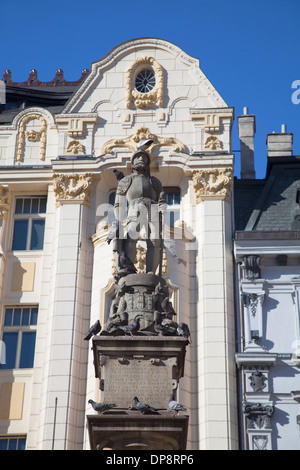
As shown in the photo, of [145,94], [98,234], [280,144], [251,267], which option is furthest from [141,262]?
[280,144]

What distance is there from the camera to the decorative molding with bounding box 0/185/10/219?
3528 cm

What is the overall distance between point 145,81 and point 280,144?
6635 millimetres

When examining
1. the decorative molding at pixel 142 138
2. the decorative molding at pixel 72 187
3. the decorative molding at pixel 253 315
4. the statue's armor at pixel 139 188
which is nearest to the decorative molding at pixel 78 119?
the decorative molding at pixel 142 138

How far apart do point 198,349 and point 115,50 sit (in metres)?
13.0

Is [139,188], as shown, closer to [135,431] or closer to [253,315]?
[135,431]

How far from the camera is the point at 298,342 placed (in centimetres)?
3097

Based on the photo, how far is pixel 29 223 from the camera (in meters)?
35.4

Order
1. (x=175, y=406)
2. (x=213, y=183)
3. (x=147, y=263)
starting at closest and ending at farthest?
(x=175, y=406), (x=147, y=263), (x=213, y=183)

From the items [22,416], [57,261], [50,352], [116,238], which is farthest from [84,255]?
[116,238]

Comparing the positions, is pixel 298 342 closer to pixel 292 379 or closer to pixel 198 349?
pixel 292 379

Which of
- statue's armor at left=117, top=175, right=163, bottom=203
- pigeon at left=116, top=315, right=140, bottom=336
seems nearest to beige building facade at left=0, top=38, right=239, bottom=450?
statue's armor at left=117, top=175, right=163, bottom=203

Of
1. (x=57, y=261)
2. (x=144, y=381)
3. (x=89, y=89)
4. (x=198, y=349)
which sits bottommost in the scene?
(x=144, y=381)

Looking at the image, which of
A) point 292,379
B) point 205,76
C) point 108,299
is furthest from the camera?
point 205,76
